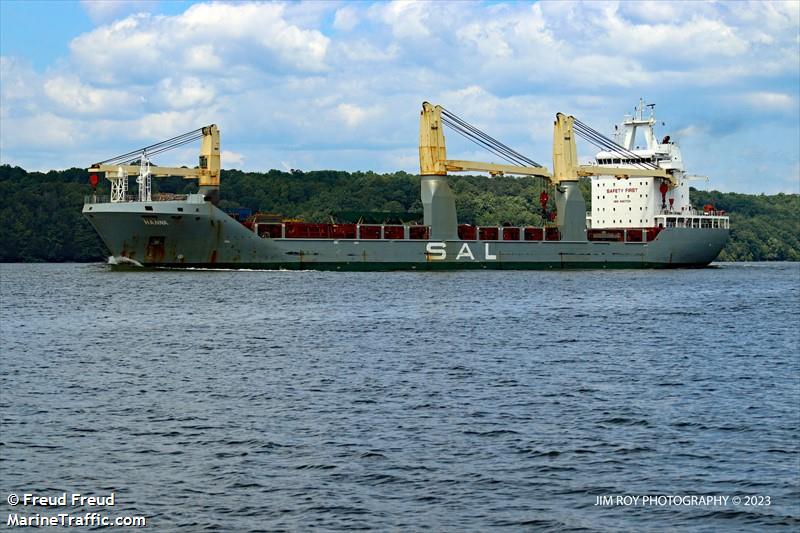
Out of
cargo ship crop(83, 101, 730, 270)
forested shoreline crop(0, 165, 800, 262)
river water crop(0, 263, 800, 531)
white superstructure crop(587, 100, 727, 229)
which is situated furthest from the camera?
forested shoreline crop(0, 165, 800, 262)

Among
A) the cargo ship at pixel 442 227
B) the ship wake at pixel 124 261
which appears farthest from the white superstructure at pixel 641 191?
the ship wake at pixel 124 261

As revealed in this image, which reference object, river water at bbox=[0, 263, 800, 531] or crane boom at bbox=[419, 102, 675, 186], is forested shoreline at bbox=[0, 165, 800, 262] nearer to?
crane boom at bbox=[419, 102, 675, 186]

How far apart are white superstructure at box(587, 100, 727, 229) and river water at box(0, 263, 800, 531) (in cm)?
4767

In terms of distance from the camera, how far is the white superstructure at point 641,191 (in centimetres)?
9169

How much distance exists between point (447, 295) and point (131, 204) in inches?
980

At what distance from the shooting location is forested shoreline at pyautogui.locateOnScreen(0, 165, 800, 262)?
136 metres

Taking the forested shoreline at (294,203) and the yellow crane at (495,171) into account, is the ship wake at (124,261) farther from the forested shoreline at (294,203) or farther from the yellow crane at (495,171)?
the forested shoreline at (294,203)

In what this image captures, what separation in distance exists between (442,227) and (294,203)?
92374mm

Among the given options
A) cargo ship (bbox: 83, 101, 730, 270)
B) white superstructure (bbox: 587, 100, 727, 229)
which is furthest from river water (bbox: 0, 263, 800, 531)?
white superstructure (bbox: 587, 100, 727, 229)

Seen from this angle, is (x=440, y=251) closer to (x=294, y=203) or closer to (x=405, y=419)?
(x=405, y=419)

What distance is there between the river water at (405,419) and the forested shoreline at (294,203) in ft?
305

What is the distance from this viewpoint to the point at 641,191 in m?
91.6

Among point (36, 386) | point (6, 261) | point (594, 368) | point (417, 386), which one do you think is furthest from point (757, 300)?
point (6, 261)

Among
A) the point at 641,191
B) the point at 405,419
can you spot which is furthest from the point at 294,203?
the point at 405,419
